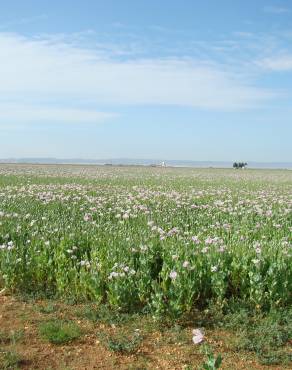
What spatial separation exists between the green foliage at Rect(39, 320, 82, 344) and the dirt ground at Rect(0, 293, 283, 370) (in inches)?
2.5

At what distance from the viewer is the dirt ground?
4863mm

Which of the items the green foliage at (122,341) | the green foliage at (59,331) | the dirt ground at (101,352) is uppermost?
the green foliage at (59,331)

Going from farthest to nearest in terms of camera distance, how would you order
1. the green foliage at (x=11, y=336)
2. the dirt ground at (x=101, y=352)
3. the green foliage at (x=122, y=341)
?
the green foliage at (x=11, y=336), the green foliage at (x=122, y=341), the dirt ground at (x=101, y=352)

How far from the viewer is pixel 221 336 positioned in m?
5.62

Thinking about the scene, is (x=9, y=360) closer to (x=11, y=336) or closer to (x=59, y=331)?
(x=11, y=336)

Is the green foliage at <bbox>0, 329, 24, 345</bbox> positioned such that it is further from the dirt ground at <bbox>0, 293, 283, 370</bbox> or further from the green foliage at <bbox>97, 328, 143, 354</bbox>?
the green foliage at <bbox>97, 328, 143, 354</bbox>

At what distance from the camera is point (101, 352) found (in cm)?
516

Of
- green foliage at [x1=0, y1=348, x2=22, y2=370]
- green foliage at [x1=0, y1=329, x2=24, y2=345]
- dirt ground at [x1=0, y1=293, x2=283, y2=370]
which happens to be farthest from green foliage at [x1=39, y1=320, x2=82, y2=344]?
green foliage at [x1=0, y1=348, x2=22, y2=370]

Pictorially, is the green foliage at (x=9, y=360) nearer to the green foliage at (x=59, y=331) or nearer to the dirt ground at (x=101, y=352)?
the dirt ground at (x=101, y=352)

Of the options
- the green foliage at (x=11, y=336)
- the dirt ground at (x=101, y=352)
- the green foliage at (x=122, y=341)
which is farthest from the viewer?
the green foliage at (x=11, y=336)

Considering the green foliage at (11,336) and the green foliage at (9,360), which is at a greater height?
the green foliage at (11,336)

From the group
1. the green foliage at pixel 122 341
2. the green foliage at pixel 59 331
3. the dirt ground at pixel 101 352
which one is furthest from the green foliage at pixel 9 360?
the green foliage at pixel 122 341

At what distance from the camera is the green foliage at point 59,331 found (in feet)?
17.6

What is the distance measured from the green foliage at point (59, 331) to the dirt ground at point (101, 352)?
2.5 inches
